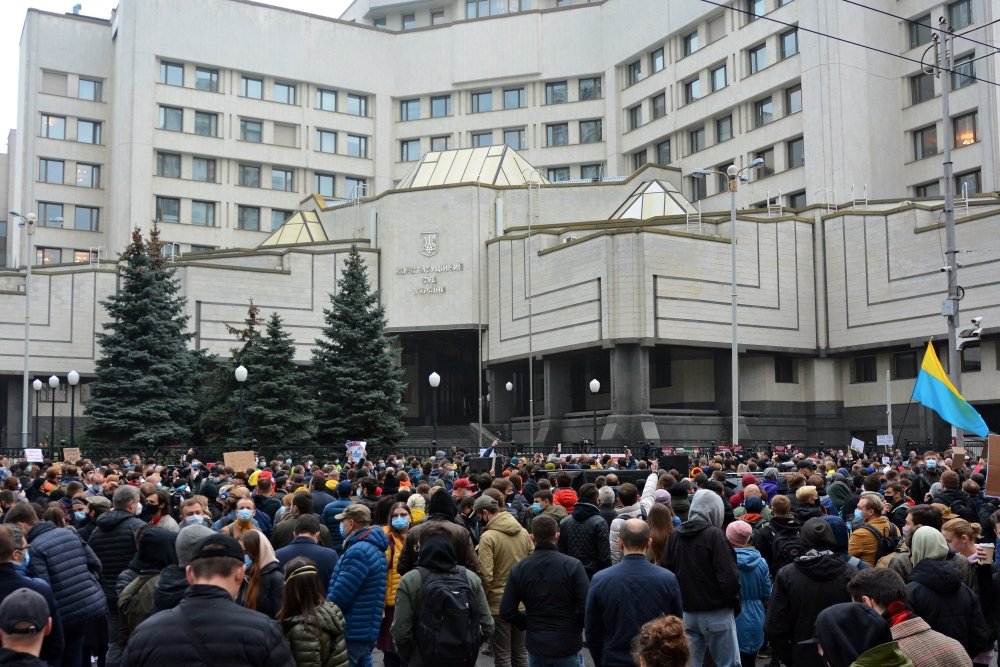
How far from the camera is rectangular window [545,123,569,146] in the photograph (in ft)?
243

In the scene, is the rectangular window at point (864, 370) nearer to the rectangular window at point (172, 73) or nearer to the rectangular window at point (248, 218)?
the rectangular window at point (248, 218)

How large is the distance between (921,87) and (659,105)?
1737 centimetres

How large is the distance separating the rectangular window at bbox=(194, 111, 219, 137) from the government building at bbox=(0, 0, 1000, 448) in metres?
0.18

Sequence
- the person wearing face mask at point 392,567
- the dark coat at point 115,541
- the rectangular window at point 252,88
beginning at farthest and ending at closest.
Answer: the rectangular window at point 252,88 < the dark coat at point 115,541 < the person wearing face mask at point 392,567

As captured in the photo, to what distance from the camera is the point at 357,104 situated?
75.8 m

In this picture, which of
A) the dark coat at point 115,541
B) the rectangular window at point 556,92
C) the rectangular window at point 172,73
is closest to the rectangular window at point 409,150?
the rectangular window at point 556,92

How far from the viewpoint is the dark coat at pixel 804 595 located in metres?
8.06

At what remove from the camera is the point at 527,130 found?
7425 centimetres

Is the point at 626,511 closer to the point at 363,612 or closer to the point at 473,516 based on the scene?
the point at 473,516

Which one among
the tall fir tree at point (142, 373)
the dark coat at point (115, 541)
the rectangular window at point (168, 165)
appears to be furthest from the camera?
the rectangular window at point (168, 165)

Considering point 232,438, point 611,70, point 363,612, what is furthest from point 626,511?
point 611,70

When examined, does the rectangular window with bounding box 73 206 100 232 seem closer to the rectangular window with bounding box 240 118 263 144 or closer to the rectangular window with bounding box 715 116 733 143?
the rectangular window with bounding box 240 118 263 144

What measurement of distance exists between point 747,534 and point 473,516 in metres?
3.01

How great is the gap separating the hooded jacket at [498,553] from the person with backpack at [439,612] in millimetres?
1760
